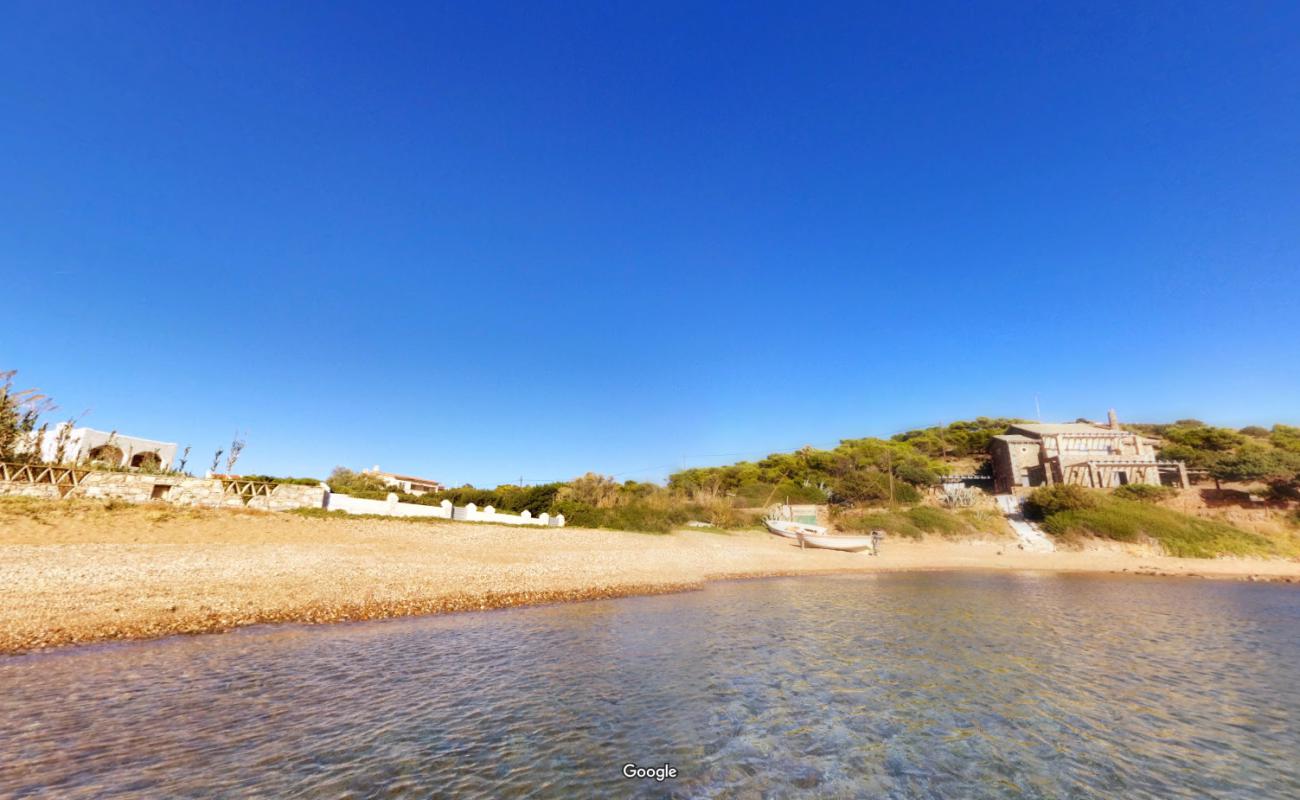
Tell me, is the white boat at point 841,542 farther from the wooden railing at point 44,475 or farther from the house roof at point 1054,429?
the wooden railing at point 44,475

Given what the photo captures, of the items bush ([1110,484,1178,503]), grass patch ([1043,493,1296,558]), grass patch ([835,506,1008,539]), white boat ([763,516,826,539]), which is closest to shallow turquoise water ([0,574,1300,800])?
white boat ([763,516,826,539])

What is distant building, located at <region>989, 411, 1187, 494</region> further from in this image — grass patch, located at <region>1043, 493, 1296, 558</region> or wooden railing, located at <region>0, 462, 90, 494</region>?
wooden railing, located at <region>0, 462, 90, 494</region>

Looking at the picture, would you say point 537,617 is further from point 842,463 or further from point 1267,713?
point 842,463

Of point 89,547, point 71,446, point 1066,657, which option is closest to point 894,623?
point 1066,657

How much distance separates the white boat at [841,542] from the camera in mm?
35156

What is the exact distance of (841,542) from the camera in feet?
116

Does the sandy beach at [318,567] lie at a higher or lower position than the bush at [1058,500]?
lower

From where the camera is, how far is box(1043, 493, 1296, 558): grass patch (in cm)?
3319

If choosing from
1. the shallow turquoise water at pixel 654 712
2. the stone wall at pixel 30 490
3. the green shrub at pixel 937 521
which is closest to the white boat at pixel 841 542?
the green shrub at pixel 937 521

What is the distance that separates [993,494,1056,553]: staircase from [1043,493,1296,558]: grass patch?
932 millimetres

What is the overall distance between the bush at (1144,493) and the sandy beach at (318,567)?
374 inches

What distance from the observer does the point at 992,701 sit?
8.34m

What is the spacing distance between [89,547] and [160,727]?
1528cm

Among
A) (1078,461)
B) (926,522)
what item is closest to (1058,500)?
(926,522)
